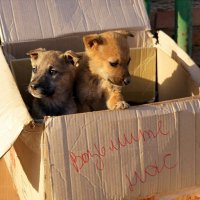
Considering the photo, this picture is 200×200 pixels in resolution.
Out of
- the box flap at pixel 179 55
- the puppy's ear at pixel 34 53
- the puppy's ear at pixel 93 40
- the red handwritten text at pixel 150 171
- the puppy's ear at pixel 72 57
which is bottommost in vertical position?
the red handwritten text at pixel 150 171


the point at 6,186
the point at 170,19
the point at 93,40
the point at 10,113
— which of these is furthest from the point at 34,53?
the point at 170,19

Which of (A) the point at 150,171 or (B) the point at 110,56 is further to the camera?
(B) the point at 110,56

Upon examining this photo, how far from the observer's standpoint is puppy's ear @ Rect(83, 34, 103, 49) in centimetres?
229

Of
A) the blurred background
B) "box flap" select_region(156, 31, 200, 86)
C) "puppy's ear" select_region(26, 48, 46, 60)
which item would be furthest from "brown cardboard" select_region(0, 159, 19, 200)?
the blurred background

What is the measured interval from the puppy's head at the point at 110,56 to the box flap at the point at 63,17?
25cm

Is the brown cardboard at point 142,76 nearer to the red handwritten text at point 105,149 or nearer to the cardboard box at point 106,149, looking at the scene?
the cardboard box at point 106,149

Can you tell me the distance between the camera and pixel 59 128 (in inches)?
67.6

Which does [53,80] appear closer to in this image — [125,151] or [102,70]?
[102,70]

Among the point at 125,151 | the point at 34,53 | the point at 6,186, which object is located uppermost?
the point at 34,53

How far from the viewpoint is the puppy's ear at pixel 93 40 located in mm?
2295

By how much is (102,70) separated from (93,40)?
6.0 inches

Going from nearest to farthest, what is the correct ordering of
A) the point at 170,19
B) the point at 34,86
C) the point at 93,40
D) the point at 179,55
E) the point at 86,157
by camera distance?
1. the point at 86,157
2. the point at 34,86
3. the point at 93,40
4. the point at 179,55
5. the point at 170,19

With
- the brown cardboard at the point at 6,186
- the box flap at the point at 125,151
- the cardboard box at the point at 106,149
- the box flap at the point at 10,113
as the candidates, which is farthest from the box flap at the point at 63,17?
the box flap at the point at 125,151

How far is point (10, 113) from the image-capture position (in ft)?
5.85
